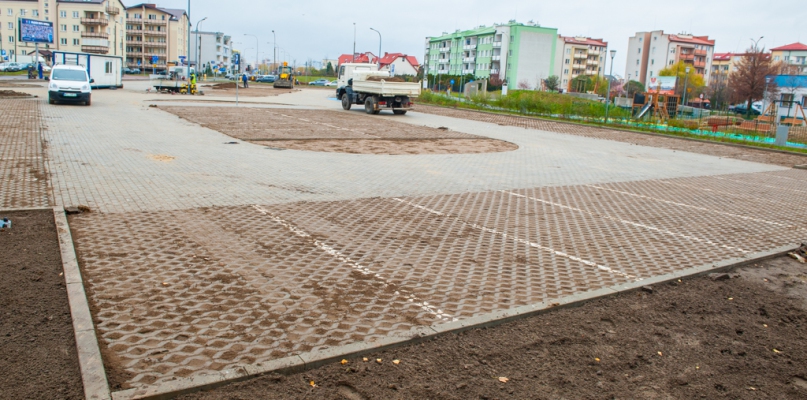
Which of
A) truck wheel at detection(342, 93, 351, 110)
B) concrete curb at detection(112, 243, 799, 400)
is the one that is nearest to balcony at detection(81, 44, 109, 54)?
truck wheel at detection(342, 93, 351, 110)

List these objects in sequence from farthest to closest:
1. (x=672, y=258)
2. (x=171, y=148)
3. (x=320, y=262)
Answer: (x=171, y=148) < (x=672, y=258) < (x=320, y=262)

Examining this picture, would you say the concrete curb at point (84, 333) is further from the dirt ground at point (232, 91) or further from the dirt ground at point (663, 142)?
the dirt ground at point (232, 91)

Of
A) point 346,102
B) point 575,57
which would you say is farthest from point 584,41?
point 346,102

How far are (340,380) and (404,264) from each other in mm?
2595

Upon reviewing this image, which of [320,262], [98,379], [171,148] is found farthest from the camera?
[171,148]

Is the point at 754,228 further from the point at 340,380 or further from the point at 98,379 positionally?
the point at 98,379

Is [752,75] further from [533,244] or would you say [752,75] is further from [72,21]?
[72,21]

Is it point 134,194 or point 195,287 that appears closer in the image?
point 195,287

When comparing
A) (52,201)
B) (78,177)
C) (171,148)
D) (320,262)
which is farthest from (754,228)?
(171,148)

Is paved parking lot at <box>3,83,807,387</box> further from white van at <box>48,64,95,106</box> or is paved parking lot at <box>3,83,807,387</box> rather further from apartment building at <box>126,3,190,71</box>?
apartment building at <box>126,3,190,71</box>

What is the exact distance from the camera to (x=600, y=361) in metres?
4.25

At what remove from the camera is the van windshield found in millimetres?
26078

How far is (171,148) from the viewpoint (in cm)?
1435

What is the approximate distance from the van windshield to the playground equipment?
1242 inches
